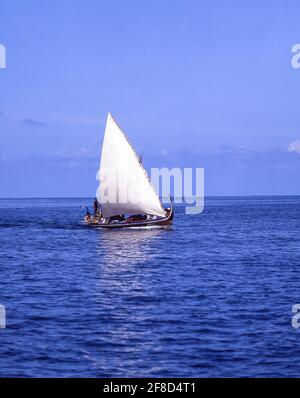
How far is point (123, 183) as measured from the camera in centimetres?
9025

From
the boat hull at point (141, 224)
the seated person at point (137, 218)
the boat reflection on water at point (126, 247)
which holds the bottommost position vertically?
the boat reflection on water at point (126, 247)

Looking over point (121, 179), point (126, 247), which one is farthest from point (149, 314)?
point (121, 179)

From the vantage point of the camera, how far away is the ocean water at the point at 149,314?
83.6 ft

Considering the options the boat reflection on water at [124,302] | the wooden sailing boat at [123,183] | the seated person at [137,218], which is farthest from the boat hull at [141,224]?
the boat reflection on water at [124,302]

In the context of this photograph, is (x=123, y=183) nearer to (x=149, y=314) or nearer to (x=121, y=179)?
(x=121, y=179)

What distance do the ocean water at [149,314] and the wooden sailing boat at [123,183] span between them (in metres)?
21.8

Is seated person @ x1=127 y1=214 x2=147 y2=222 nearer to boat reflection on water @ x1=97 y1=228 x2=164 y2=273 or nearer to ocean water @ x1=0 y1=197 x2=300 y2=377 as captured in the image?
boat reflection on water @ x1=97 y1=228 x2=164 y2=273

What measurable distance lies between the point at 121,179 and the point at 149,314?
56527mm

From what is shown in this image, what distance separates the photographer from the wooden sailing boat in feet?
293

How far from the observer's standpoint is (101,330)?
30734mm

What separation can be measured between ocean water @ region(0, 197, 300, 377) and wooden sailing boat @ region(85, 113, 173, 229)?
21.8 meters

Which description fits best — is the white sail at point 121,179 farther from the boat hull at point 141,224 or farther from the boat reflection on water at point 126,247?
the boat reflection on water at point 126,247

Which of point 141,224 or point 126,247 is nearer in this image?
point 126,247
